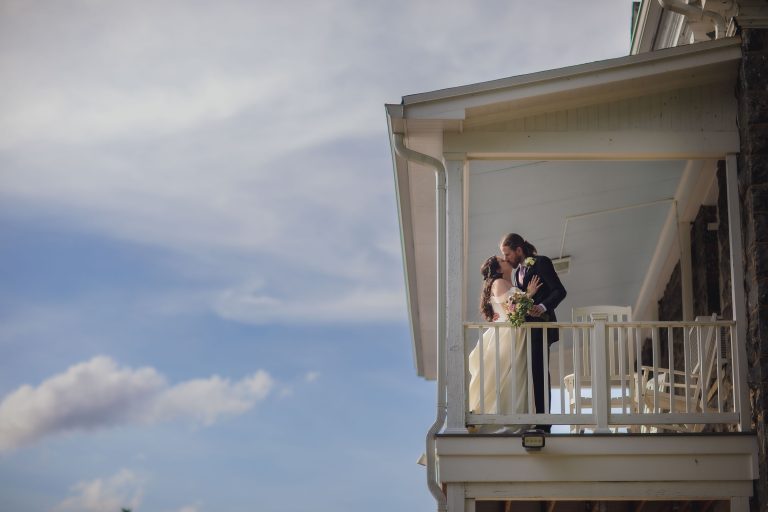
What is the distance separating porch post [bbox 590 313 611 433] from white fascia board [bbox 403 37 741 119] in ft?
5.44

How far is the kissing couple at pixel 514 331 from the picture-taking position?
28.1 feet

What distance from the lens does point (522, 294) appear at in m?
8.61

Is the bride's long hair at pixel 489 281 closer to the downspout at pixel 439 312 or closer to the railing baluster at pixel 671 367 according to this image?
the downspout at pixel 439 312

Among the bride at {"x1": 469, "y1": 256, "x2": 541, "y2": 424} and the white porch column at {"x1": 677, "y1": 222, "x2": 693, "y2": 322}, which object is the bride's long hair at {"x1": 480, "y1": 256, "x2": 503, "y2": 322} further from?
the white porch column at {"x1": 677, "y1": 222, "x2": 693, "y2": 322}

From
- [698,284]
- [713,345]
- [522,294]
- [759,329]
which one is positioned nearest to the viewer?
[759,329]

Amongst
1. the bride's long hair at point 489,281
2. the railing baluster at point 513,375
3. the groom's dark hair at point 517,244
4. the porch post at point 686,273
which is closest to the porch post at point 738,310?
the railing baluster at point 513,375

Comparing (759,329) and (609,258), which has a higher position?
(609,258)

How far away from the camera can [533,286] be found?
358 inches

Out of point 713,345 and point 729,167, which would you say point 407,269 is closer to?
point 713,345

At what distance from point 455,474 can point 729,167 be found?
287cm

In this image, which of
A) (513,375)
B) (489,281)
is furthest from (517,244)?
(513,375)

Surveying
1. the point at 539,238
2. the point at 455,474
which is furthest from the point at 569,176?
the point at 455,474

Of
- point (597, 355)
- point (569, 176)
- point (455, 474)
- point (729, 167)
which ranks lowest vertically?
point (455, 474)

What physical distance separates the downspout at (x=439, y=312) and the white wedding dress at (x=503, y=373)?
11.2 inches
